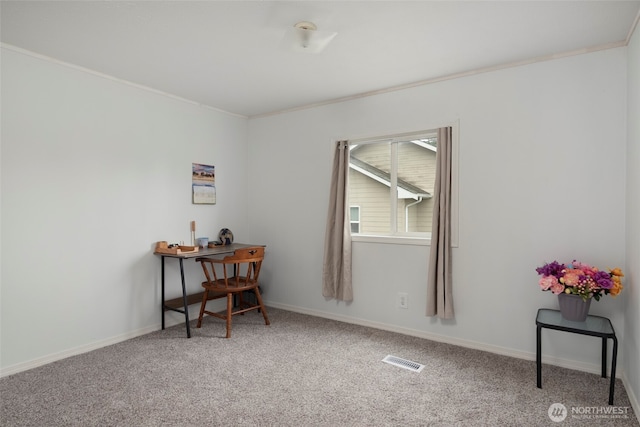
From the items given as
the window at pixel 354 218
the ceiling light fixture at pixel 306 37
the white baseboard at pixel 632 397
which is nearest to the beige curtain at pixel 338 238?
the window at pixel 354 218

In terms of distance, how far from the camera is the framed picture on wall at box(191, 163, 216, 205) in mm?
4047

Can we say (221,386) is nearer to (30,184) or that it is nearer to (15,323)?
(15,323)

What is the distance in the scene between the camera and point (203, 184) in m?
4.14

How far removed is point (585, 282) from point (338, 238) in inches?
81.1

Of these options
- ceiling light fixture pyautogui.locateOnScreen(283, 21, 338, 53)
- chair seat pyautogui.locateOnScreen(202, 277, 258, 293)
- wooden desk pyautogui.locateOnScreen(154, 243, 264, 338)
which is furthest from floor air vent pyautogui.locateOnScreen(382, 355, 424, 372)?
ceiling light fixture pyautogui.locateOnScreen(283, 21, 338, 53)

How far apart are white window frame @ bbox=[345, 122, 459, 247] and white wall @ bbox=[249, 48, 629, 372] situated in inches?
2.1

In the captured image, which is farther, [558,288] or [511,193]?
[511,193]

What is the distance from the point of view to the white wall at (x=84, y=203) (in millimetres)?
2719

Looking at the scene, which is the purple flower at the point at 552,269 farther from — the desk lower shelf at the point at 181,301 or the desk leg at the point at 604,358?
the desk lower shelf at the point at 181,301

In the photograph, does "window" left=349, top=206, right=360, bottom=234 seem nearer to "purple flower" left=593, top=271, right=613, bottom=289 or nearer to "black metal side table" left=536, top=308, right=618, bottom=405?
"black metal side table" left=536, top=308, right=618, bottom=405

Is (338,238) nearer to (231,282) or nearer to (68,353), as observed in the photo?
(231,282)

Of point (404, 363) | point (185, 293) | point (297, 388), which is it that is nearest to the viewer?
point (297, 388)

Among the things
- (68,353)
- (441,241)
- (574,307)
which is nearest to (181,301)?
(68,353)

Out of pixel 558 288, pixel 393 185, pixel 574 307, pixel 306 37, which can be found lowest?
pixel 574 307
